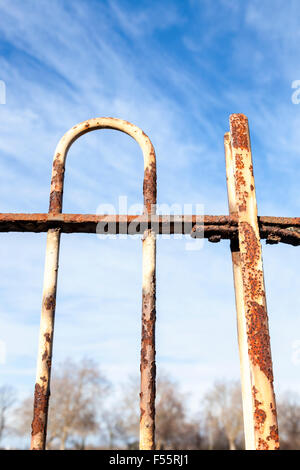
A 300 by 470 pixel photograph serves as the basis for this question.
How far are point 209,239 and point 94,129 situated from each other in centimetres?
117

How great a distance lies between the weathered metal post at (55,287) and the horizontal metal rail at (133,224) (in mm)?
65

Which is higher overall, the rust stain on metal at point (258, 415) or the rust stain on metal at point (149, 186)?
the rust stain on metal at point (149, 186)

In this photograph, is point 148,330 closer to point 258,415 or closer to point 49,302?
point 49,302

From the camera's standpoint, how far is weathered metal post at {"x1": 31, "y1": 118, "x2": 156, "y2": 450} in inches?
95.0

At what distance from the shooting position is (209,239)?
2902 millimetres

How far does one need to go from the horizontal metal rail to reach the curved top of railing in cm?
9

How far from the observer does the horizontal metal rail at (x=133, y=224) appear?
2.77 metres

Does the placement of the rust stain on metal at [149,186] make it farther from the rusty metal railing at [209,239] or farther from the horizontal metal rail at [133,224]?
the horizontal metal rail at [133,224]

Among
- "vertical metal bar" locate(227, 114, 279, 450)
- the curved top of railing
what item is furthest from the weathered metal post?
"vertical metal bar" locate(227, 114, 279, 450)

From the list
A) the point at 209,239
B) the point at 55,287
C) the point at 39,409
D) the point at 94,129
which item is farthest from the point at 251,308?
the point at 94,129

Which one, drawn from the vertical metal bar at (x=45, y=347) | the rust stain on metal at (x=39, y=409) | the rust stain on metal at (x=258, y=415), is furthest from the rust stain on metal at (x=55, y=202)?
the rust stain on metal at (x=258, y=415)
